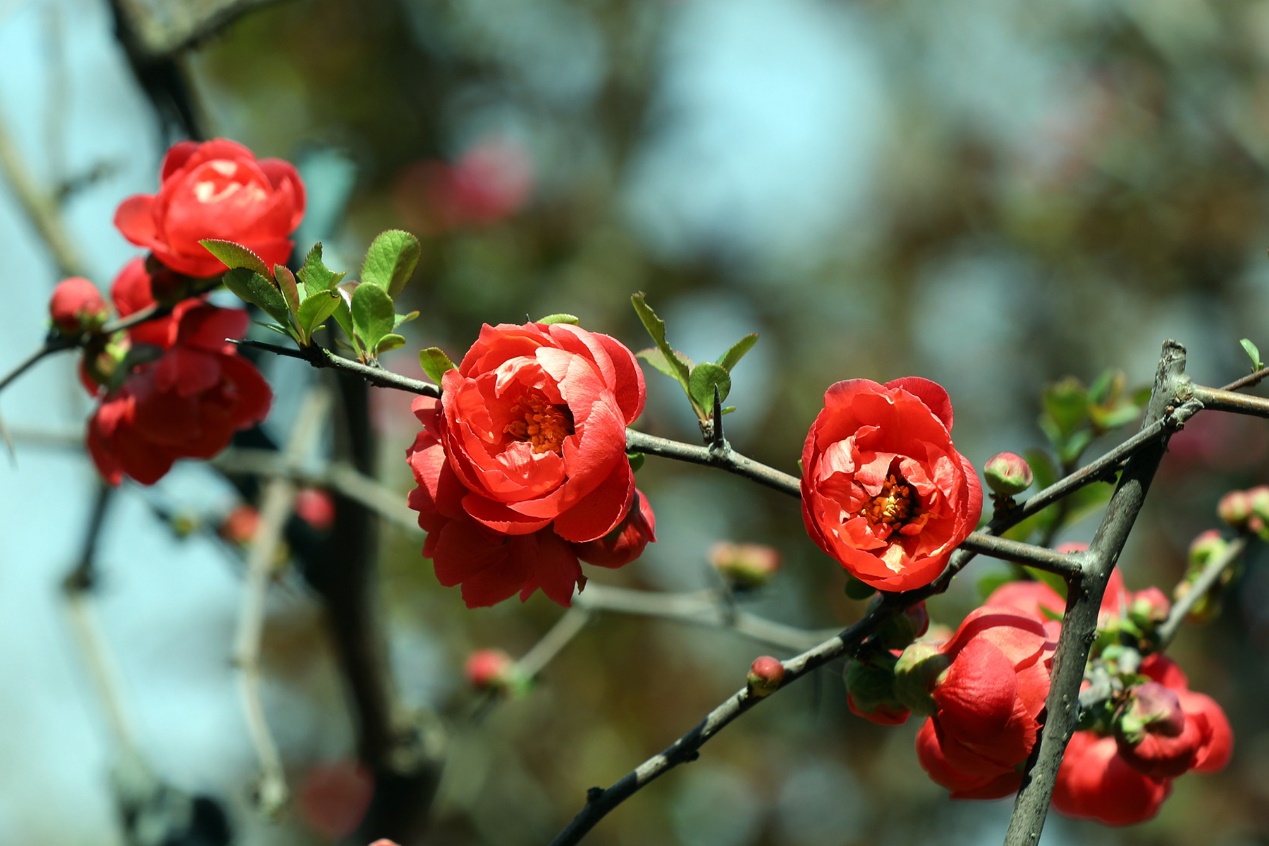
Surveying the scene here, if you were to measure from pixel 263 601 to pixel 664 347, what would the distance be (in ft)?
2.99

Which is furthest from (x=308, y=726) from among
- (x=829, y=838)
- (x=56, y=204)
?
(x=56, y=204)

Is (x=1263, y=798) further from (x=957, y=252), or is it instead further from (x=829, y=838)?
(x=957, y=252)

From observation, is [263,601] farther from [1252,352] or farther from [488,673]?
[1252,352]

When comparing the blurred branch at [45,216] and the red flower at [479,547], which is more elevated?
the red flower at [479,547]

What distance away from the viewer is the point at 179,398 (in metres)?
0.76

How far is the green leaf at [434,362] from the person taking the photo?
22.6 inches

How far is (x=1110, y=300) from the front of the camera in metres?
3.62

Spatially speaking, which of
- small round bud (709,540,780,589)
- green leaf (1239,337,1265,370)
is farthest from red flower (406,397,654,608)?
small round bud (709,540,780,589)

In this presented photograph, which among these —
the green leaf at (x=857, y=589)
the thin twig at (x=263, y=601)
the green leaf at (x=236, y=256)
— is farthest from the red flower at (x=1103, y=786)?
the thin twig at (x=263, y=601)

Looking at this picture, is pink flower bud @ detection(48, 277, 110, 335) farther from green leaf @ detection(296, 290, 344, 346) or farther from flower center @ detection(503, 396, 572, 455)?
flower center @ detection(503, 396, 572, 455)

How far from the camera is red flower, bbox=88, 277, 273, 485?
0.76m

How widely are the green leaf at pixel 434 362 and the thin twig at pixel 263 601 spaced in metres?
0.61

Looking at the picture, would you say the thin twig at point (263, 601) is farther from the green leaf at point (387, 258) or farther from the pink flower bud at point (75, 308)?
the green leaf at point (387, 258)

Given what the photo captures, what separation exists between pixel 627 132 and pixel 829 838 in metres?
2.49
